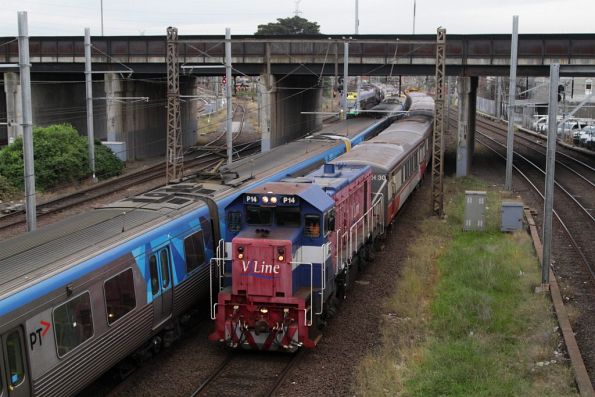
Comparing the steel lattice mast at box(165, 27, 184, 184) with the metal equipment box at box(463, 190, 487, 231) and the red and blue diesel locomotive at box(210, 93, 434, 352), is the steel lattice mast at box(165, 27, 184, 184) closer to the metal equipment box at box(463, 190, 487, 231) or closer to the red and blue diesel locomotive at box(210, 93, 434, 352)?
the metal equipment box at box(463, 190, 487, 231)

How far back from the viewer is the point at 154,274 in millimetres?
13336

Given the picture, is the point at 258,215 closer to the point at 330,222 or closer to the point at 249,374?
the point at 330,222

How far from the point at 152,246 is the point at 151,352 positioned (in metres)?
2.21

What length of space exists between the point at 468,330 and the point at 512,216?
36.9 feet

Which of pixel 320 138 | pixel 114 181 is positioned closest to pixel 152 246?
pixel 320 138

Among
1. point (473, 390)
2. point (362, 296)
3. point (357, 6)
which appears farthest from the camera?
point (357, 6)

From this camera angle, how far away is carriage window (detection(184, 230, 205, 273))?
14711mm

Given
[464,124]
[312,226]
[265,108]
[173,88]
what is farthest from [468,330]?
[265,108]

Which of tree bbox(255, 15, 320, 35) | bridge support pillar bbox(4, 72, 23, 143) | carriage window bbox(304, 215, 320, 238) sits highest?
tree bbox(255, 15, 320, 35)

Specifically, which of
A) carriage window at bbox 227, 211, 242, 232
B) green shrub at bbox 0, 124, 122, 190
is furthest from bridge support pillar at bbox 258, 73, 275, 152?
carriage window at bbox 227, 211, 242, 232

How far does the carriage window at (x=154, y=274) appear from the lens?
13.2 meters

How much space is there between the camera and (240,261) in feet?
44.3

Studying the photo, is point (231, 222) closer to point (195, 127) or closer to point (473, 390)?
point (473, 390)

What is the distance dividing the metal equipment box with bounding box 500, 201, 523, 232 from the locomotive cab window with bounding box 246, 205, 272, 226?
45.8 ft
